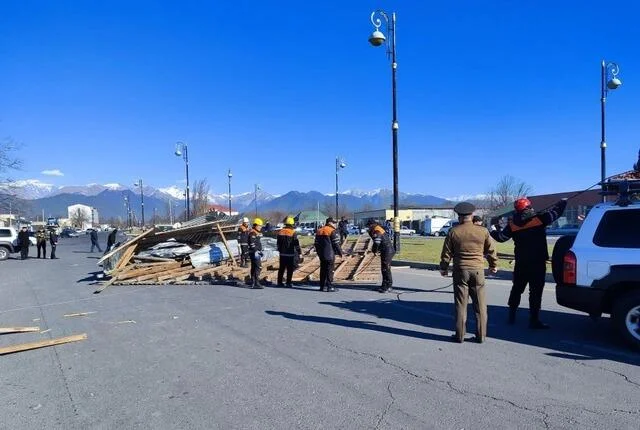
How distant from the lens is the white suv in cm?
588

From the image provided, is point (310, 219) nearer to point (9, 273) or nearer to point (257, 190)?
point (257, 190)

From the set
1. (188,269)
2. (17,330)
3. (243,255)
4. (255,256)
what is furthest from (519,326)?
(188,269)

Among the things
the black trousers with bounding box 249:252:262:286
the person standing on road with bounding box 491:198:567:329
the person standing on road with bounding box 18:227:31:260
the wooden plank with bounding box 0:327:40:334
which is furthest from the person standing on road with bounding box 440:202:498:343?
the person standing on road with bounding box 18:227:31:260

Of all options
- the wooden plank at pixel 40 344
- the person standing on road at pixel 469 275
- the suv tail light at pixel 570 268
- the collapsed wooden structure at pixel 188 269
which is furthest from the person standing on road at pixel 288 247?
the suv tail light at pixel 570 268

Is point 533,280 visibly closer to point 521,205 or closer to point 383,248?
point 521,205

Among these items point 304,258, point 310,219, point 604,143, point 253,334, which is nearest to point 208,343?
point 253,334

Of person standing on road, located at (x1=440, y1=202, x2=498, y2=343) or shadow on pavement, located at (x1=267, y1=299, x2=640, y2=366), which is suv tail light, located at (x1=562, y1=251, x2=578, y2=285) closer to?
shadow on pavement, located at (x1=267, y1=299, x2=640, y2=366)

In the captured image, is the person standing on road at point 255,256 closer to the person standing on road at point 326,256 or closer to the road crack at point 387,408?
the person standing on road at point 326,256

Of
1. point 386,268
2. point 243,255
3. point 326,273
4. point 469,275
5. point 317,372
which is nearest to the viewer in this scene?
point 317,372

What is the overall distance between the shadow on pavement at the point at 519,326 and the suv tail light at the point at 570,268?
0.80 metres

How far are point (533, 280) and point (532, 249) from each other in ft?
1.49

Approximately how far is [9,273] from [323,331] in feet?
56.9

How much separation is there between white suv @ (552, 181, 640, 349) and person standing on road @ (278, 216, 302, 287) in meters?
7.08

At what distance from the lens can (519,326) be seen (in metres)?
7.40
